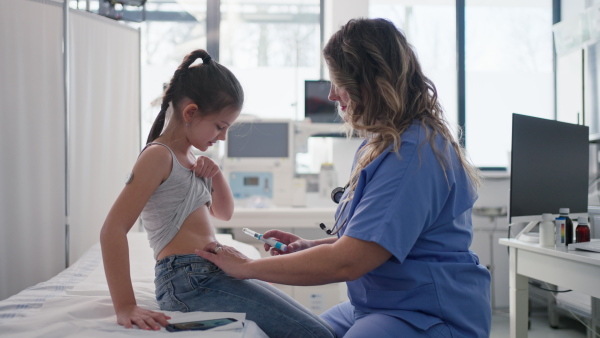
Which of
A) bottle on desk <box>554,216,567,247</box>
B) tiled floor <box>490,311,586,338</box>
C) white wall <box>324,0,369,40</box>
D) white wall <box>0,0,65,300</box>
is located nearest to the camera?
bottle on desk <box>554,216,567,247</box>

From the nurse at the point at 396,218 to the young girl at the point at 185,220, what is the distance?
84 millimetres

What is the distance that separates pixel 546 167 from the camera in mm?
2148

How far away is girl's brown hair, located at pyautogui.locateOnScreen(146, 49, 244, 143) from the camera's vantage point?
4.56ft

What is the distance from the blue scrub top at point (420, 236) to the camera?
1.09 meters

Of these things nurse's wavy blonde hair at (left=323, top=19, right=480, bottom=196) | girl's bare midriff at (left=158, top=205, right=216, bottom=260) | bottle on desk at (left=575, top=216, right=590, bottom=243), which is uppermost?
nurse's wavy blonde hair at (left=323, top=19, right=480, bottom=196)

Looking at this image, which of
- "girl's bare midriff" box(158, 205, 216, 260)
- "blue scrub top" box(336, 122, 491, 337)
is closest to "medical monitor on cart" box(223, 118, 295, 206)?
"girl's bare midriff" box(158, 205, 216, 260)

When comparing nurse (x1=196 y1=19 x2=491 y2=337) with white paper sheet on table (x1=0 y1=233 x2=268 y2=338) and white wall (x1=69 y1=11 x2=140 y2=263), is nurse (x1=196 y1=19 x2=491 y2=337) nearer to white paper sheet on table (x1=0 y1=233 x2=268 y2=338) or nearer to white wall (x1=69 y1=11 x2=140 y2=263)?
white paper sheet on table (x1=0 y1=233 x2=268 y2=338)

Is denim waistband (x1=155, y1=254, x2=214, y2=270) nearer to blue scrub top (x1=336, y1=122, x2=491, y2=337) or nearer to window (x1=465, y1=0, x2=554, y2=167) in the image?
blue scrub top (x1=336, y1=122, x2=491, y2=337)

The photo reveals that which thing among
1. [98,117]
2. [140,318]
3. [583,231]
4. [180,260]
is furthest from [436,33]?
[140,318]

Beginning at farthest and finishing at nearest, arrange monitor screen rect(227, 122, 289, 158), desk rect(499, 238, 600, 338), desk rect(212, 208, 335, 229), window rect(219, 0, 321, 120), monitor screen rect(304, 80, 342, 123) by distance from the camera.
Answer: window rect(219, 0, 321, 120) → monitor screen rect(304, 80, 342, 123) → monitor screen rect(227, 122, 289, 158) → desk rect(212, 208, 335, 229) → desk rect(499, 238, 600, 338)

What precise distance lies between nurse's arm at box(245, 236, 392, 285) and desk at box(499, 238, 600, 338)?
3.14ft

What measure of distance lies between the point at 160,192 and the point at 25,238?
1.48 metres

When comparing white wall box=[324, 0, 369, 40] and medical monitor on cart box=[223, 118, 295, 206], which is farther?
white wall box=[324, 0, 369, 40]

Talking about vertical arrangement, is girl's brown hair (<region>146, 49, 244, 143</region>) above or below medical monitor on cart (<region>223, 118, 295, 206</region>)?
above
